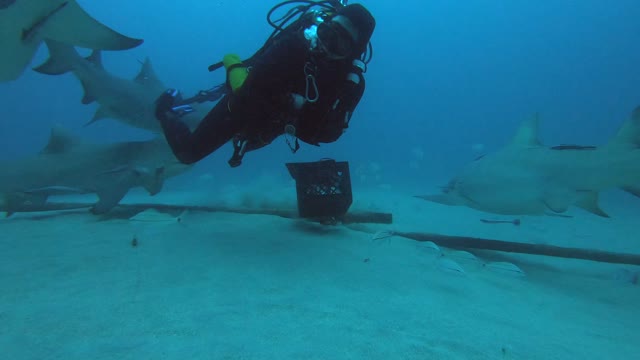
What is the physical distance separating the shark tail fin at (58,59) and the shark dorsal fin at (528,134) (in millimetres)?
8239

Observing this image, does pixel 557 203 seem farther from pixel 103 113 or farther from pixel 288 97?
pixel 103 113

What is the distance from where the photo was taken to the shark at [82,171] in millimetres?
5543

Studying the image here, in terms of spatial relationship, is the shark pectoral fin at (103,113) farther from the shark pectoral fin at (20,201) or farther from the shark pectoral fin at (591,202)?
the shark pectoral fin at (591,202)

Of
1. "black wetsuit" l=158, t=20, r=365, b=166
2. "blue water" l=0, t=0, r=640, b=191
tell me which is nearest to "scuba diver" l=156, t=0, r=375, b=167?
"black wetsuit" l=158, t=20, r=365, b=166

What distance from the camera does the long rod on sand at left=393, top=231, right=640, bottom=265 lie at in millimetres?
4832

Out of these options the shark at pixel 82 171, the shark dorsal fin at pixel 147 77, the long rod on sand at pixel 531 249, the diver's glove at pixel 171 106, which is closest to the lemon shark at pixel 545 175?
the long rod on sand at pixel 531 249

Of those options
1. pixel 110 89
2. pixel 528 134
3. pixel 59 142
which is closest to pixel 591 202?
pixel 528 134

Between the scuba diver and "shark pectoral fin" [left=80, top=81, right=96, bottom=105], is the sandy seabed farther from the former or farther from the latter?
"shark pectoral fin" [left=80, top=81, right=96, bottom=105]

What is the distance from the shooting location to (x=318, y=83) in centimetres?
363

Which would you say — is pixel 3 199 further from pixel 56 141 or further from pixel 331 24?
pixel 331 24

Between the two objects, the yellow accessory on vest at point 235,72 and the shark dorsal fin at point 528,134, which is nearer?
the yellow accessory on vest at point 235,72

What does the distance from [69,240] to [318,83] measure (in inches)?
142

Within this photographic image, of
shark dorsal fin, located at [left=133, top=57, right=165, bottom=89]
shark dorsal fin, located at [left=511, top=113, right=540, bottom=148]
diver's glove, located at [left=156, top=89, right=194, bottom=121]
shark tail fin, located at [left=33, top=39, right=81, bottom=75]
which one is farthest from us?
shark dorsal fin, located at [left=133, top=57, right=165, bottom=89]

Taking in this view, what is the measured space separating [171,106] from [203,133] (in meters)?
1.37
